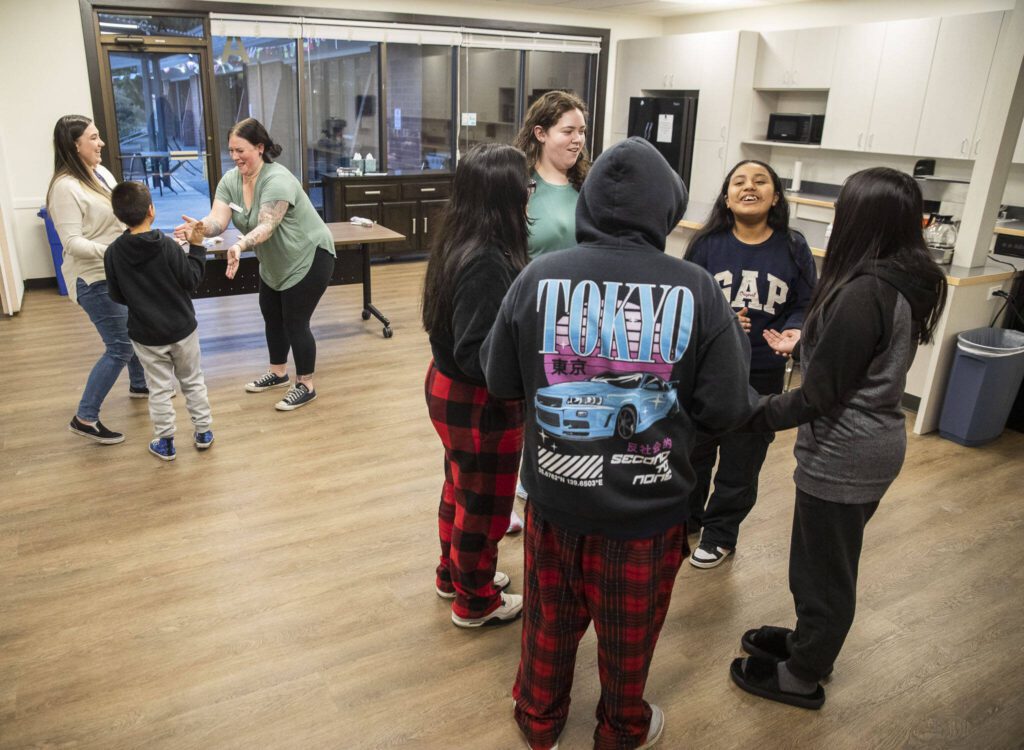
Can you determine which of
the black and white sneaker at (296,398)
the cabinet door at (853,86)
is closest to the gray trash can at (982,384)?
the cabinet door at (853,86)

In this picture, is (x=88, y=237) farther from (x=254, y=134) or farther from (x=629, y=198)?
(x=629, y=198)

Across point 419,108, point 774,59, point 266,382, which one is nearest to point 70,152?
point 266,382

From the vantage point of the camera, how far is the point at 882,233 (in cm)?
163

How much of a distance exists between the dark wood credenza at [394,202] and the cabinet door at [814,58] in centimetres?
327

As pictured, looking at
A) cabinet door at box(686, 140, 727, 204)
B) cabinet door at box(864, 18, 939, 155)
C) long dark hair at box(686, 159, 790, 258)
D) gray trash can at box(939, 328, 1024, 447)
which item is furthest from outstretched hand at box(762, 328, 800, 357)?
cabinet door at box(686, 140, 727, 204)

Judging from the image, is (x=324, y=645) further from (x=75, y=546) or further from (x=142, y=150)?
(x=142, y=150)

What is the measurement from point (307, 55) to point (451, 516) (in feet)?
18.8

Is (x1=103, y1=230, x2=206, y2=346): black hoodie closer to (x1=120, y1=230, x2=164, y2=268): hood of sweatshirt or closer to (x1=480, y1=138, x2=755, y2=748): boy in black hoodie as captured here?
(x1=120, y1=230, x2=164, y2=268): hood of sweatshirt

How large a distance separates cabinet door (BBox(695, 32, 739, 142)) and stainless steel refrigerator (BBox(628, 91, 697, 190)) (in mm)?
107

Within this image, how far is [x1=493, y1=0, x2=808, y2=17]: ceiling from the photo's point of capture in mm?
6818

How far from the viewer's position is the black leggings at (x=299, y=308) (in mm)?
3629

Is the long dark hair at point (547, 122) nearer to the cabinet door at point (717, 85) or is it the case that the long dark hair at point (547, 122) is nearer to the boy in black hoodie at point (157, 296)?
the boy in black hoodie at point (157, 296)

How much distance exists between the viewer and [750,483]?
2.55m

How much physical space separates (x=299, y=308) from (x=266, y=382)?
61 cm
